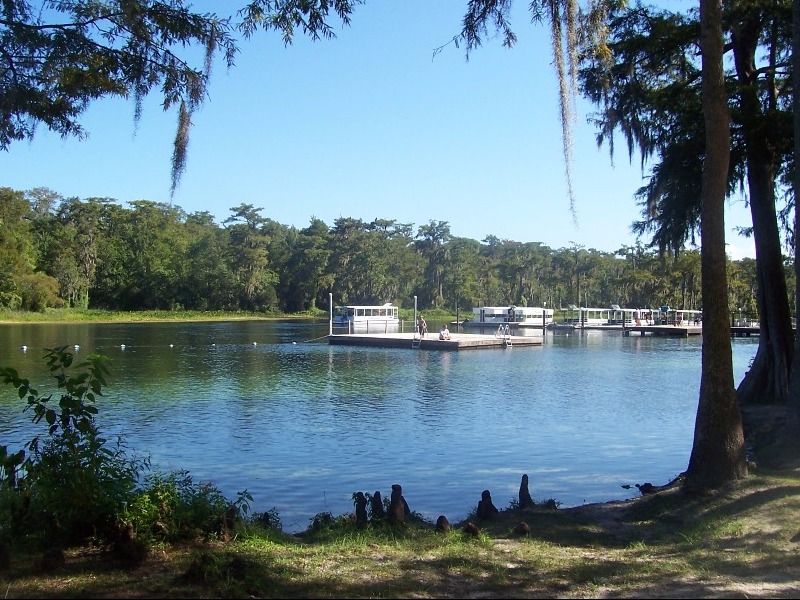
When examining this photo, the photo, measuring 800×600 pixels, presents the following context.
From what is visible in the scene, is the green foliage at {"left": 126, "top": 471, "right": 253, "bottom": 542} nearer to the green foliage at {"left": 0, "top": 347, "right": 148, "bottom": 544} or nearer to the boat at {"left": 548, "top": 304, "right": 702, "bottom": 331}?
the green foliage at {"left": 0, "top": 347, "right": 148, "bottom": 544}

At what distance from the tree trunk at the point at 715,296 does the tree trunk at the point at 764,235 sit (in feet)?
14.8

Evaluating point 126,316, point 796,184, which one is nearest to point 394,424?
point 796,184

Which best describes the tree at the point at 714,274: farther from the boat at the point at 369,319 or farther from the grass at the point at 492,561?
the boat at the point at 369,319

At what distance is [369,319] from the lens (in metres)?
58.4

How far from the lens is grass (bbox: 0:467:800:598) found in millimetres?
4316

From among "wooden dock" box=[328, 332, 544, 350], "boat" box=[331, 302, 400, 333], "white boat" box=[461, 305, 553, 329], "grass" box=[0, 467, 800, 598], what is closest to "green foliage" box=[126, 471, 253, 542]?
"grass" box=[0, 467, 800, 598]

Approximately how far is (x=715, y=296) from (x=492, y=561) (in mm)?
3835

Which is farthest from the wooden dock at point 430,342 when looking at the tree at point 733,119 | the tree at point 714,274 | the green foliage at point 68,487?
the green foliage at point 68,487

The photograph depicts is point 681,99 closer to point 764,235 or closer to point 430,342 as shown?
point 764,235

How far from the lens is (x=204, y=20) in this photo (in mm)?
5887

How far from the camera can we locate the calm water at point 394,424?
412 inches

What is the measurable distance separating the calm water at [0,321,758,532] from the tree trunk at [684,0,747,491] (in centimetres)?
237

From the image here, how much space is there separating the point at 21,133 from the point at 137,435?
27.4ft

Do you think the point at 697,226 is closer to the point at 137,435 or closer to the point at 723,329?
the point at 723,329
